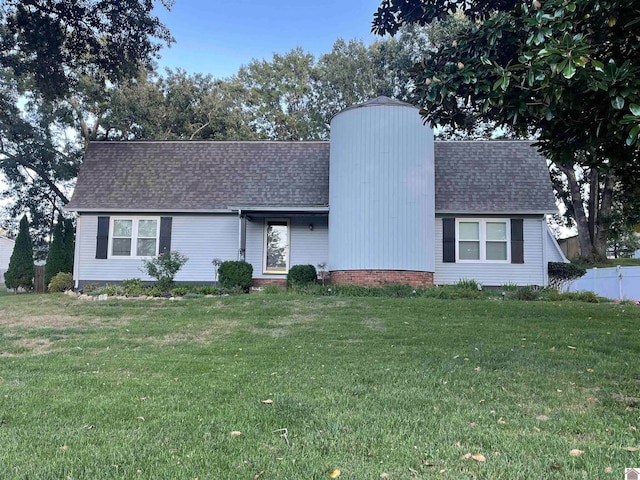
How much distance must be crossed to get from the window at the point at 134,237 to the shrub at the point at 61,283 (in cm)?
174

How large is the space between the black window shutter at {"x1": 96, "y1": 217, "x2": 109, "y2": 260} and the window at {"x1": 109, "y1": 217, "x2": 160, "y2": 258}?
0.14 m

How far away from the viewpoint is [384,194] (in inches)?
532

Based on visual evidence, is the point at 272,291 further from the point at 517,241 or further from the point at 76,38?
the point at 76,38

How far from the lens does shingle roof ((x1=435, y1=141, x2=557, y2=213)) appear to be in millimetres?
14562

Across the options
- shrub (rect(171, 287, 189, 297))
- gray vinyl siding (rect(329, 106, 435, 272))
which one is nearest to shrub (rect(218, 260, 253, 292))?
shrub (rect(171, 287, 189, 297))

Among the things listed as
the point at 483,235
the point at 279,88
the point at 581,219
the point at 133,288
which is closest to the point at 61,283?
the point at 133,288

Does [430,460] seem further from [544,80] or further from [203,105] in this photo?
[203,105]

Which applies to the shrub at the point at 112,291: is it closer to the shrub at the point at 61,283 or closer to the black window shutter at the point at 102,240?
the black window shutter at the point at 102,240

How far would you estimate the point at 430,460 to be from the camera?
2.94 m

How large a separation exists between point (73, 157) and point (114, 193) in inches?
358

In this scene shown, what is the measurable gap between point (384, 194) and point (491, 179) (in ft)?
13.5

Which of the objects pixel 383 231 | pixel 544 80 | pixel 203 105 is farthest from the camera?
pixel 203 105

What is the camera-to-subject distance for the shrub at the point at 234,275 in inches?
525

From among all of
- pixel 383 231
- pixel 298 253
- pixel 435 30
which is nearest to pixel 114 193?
pixel 298 253
